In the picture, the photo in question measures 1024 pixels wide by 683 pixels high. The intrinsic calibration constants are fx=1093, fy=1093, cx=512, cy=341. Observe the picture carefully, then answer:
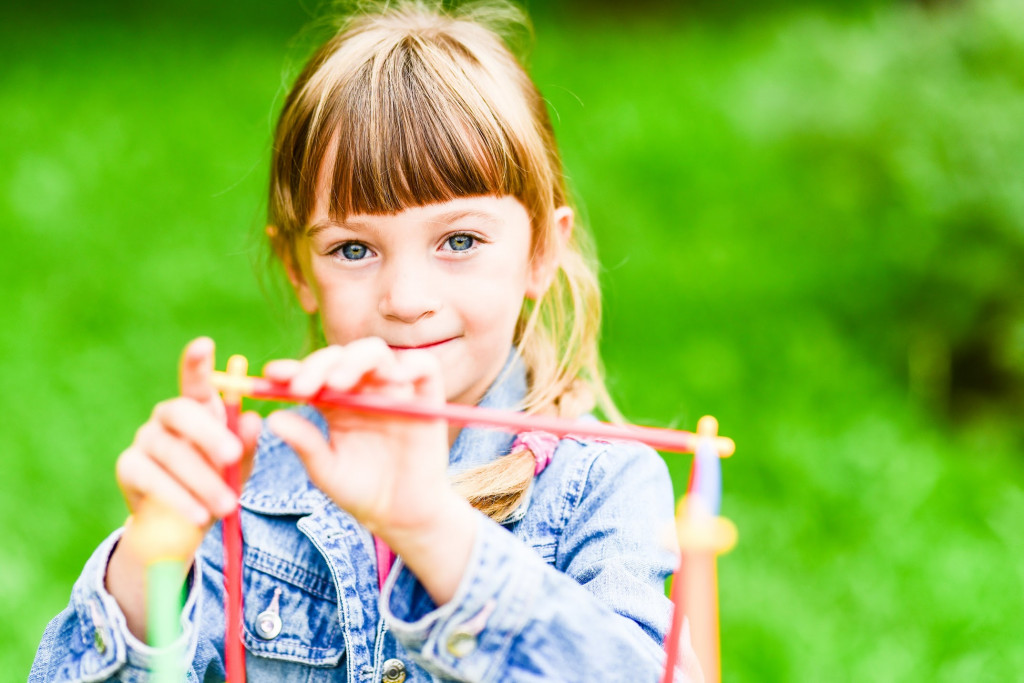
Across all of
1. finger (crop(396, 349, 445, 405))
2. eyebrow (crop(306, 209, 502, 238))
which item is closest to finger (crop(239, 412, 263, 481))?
finger (crop(396, 349, 445, 405))

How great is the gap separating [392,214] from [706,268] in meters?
2.62

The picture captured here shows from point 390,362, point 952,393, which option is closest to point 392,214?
Answer: point 390,362

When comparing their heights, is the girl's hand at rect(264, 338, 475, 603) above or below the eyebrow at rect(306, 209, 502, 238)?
below

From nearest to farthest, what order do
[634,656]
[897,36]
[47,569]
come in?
[634,656], [47,569], [897,36]

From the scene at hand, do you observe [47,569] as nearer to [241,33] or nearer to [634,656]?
[634,656]

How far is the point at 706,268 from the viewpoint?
3750mm

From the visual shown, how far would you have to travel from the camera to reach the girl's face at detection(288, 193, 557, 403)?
4.13 ft

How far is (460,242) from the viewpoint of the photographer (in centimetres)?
131

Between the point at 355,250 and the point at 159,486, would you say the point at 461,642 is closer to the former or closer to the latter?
Answer: the point at 159,486

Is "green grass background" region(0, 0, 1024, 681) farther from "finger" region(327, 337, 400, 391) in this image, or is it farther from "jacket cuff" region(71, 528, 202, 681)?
"finger" region(327, 337, 400, 391)

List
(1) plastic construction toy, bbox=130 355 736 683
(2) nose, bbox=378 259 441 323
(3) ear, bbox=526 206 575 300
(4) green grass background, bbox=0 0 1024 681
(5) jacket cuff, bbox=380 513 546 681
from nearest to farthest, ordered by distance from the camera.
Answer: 1. (1) plastic construction toy, bbox=130 355 736 683
2. (5) jacket cuff, bbox=380 513 546 681
3. (2) nose, bbox=378 259 441 323
4. (3) ear, bbox=526 206 575 300
5. (4) green grass background, bbox=0 0 1024 681

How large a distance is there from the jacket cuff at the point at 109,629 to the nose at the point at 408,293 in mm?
343

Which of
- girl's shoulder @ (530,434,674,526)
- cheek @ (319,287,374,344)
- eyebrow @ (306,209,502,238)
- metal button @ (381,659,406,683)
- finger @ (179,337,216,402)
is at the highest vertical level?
eyebrow @ (306,209,502,238)

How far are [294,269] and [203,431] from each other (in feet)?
2.09
